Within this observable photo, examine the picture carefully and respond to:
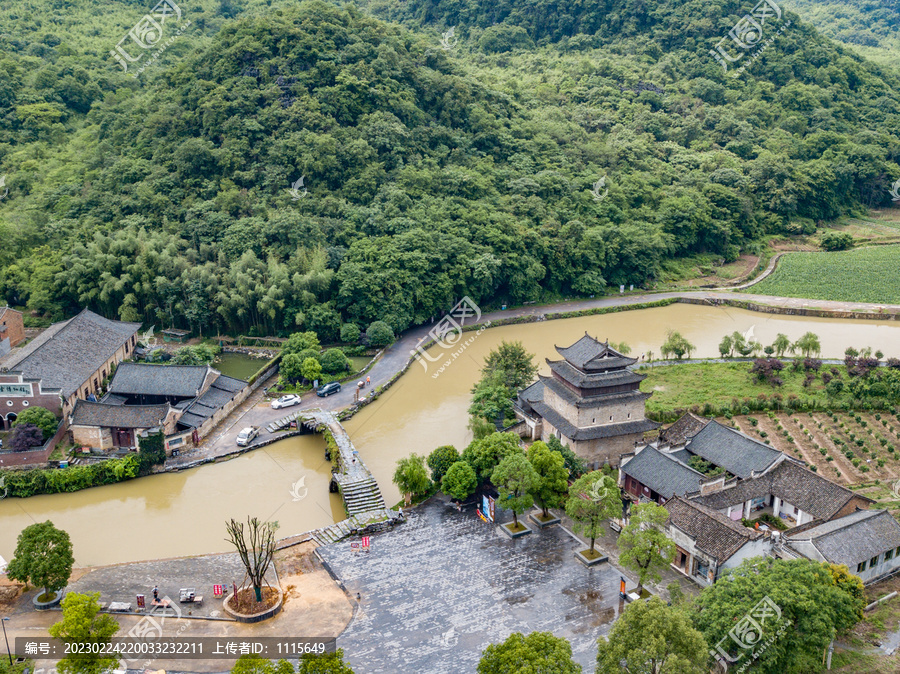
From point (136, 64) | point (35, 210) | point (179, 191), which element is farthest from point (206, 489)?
point (136, 64)

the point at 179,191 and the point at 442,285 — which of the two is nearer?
the point at 442,285

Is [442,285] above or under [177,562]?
above

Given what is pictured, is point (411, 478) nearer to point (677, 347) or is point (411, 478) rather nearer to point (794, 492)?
point (794, 492)

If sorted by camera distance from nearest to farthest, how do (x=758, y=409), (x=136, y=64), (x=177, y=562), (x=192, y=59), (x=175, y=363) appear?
(x=177, y=562), (x=758, y=409), (x=175, y=363), (x=192, y=59), (x=136, y=64)

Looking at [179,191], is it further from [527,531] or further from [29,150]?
[527,531]

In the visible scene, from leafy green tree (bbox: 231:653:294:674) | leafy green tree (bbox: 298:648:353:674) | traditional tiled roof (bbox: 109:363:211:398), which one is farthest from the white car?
leafy green tree (bbox: 298:648:353:674)

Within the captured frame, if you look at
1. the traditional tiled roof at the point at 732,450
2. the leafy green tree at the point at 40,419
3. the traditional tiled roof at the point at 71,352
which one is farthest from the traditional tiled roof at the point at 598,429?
the traditional tiled roof at the point at 71,352

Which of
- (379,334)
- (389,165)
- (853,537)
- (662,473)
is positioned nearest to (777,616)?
(853,537)
